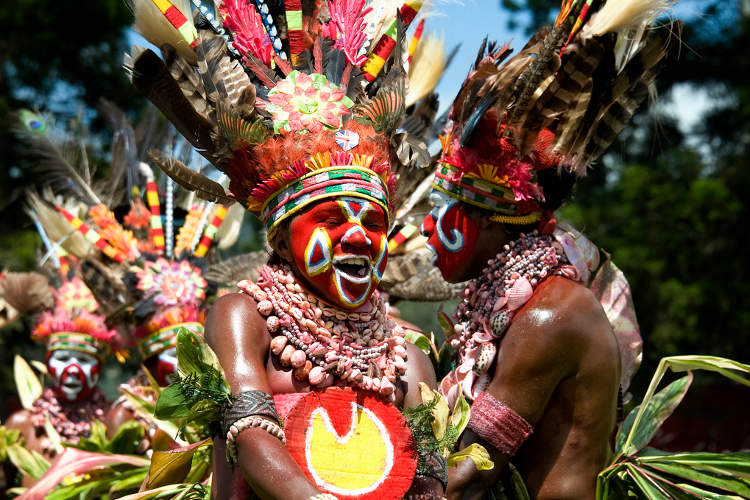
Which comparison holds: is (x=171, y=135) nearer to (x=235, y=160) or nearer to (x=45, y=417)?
(x=45, y=417)

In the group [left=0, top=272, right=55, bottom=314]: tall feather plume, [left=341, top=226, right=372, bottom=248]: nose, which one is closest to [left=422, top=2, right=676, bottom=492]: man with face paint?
[left=341, top=226, right=372, bottom=248]: nose

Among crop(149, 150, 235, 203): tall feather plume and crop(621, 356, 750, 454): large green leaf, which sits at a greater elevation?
crop(149, 150, 235, 203): tall feather plume

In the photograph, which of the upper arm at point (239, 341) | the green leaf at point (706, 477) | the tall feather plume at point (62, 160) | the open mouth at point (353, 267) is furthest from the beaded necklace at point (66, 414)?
the green leaf at point (706, 477)

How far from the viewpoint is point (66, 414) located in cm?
640

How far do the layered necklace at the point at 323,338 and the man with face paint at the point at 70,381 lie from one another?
3580 millimetres

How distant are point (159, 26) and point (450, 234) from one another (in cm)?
Result: 147

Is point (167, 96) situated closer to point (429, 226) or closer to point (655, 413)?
point (429, 226)

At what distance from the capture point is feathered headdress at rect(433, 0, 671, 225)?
12.1 ft

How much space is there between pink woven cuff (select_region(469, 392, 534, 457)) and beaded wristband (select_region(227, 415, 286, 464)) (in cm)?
93

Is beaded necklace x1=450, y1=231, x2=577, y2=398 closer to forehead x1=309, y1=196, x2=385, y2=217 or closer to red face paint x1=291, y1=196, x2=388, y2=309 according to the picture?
red face paint x1=291, y1=196, x2=388, y2=309

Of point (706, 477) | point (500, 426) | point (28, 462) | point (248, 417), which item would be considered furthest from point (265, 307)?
point (28, 462)

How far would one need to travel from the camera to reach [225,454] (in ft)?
9.48

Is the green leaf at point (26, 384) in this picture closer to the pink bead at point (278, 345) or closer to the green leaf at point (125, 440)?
the green leaf at point (125, 440)

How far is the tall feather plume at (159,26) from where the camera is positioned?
3.30 metres
